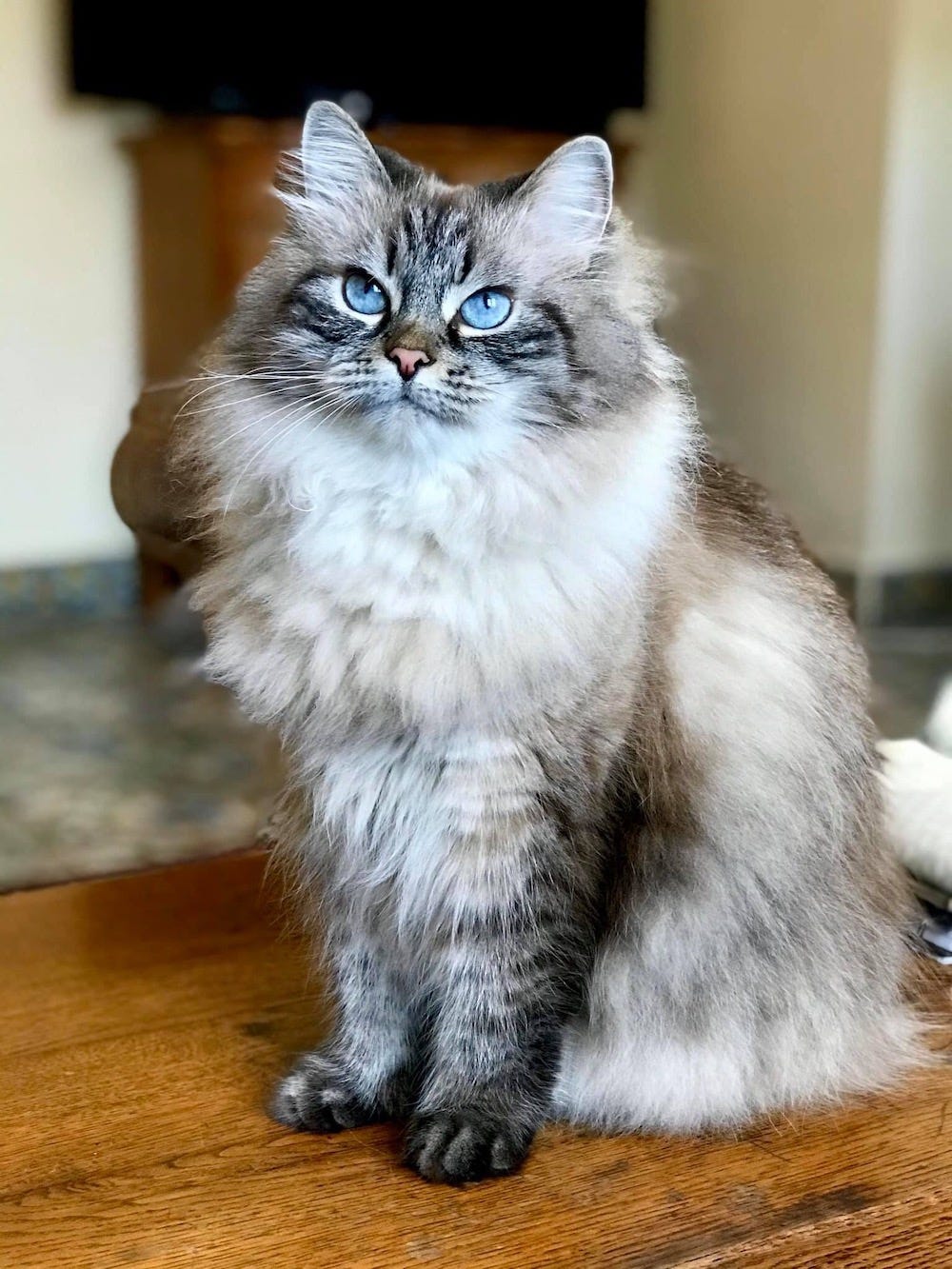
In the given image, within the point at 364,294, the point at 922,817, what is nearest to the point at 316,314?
the point at 364,294

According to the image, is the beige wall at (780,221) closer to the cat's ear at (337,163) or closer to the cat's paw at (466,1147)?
the cat's ear at (337,163)

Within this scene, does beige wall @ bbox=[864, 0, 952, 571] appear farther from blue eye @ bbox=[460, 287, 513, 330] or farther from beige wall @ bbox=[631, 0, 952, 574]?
blue eye @ bbox=[460, 287, 513, 330]

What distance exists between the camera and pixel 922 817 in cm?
163

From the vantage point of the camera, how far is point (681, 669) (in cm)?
122

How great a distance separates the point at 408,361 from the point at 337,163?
0.27 metres

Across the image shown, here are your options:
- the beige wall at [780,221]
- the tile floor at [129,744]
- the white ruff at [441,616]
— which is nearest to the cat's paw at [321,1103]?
the white ruff at [441,616]

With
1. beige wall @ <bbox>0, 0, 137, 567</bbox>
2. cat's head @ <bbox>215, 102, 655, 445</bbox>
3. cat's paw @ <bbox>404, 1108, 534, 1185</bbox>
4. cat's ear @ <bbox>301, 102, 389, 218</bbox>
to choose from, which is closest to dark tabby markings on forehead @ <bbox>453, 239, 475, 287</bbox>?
cat's head @ <bbox>215, 102, 655, 445</bbox>

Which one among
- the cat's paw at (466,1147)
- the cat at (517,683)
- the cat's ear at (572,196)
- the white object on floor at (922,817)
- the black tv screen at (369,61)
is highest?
the black tv screen at (369,61)

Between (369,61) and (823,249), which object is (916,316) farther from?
(369,61)

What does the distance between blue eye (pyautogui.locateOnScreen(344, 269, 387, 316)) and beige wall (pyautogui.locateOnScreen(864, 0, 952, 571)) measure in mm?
2990

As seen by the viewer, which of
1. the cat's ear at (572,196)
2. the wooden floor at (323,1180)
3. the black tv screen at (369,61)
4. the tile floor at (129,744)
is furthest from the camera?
the black tv screen at (369,61)

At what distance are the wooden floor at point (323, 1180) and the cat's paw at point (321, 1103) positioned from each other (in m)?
0.02

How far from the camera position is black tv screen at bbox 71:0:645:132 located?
12.4ft

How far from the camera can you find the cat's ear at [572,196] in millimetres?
1173
